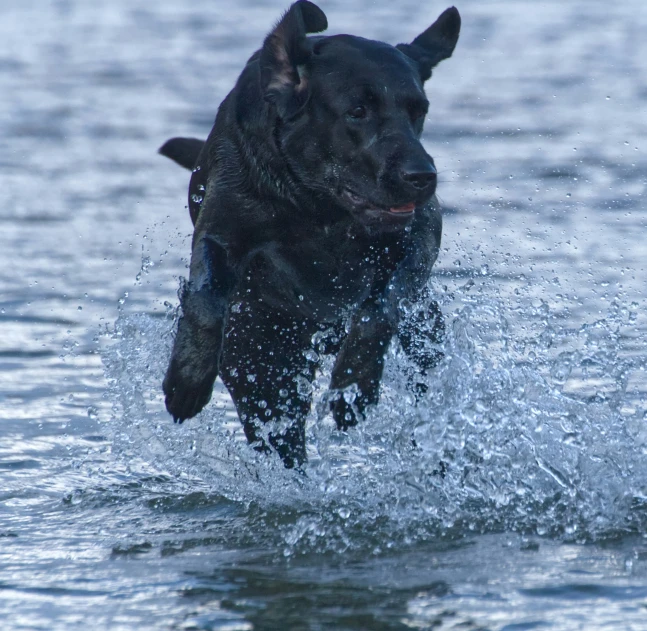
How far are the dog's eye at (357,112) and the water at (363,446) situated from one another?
0.86 m

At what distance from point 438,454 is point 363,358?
432 mm

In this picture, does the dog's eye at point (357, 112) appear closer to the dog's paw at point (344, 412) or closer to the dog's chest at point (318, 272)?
the dog's chest at point (318, 272)

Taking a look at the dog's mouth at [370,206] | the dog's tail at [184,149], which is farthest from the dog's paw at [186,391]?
the dog's tail at [184,149]

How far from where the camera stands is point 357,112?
4555 mm

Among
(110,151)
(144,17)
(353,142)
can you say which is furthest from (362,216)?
(144,17)

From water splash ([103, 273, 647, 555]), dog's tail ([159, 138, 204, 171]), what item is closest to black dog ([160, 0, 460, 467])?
water splash ([103, 273, 647, 555])

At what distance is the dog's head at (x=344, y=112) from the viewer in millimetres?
4488

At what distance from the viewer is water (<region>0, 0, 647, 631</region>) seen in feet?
12.6

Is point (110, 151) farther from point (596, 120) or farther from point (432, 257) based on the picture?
point (432, 257)

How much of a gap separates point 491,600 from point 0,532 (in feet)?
5.43

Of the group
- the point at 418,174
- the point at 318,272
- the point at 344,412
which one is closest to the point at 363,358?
the point at 344,412

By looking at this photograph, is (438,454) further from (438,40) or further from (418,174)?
(438,40)

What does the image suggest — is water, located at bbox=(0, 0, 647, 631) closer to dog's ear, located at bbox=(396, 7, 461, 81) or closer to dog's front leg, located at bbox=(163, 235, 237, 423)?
dog's front leg, located at bbox=(163, 235, 237, 423)

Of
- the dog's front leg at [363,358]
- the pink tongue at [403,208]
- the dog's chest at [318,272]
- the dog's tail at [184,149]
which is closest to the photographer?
the pink tongue at [403,208]
